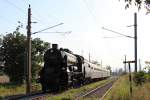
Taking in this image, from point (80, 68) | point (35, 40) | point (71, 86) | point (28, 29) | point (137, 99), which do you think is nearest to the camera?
point (137, 99)

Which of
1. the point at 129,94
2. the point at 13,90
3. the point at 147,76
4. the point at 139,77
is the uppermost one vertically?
the point at 147,76

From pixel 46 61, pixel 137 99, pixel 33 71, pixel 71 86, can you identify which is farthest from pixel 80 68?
pixel 137 99

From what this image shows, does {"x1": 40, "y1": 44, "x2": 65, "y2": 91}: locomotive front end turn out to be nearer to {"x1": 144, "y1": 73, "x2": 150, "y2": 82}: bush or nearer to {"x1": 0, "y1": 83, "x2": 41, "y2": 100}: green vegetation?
{"x1": 0, "y1": 83, "x2": 41, "y2": 100}: green vegetation

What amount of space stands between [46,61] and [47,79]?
99.4 inches

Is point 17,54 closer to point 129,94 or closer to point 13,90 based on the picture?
point 13,90

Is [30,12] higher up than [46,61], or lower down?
higher up

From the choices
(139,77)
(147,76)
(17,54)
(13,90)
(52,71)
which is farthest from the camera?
(17,54)

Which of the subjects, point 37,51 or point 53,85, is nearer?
point 53,85

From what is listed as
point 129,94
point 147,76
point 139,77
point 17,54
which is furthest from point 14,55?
point 129,94

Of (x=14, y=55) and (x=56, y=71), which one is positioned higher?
(x=14, y=55)

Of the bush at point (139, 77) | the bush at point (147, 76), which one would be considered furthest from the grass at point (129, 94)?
the bush at point (139, 77)

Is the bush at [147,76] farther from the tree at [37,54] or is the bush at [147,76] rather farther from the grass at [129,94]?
the tree at [37,54]

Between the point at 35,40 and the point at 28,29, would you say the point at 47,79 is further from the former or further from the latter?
the point at 35,40

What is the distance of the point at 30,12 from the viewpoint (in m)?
36.1
